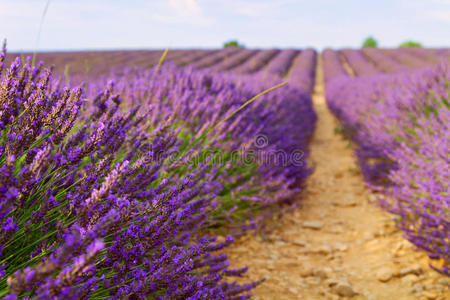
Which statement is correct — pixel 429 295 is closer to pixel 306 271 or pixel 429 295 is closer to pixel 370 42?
pixel 306 271

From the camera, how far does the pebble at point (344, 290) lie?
90.1 inches

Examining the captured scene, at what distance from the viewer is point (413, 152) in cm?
324

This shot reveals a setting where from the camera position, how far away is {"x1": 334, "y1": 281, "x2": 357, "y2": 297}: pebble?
90.1 inches

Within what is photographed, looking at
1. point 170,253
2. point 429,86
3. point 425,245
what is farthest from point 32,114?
point 429,86

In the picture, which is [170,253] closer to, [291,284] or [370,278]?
[291,284]

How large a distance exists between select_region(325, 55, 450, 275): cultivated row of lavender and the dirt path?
186mm

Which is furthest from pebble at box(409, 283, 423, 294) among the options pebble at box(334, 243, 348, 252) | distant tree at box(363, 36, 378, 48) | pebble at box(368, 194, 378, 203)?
distant tree at box(363, 36, 378, 48)

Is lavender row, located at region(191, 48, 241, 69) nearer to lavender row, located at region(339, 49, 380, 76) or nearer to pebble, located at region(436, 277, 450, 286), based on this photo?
lavender row, located at region(339, 49, 380, 76)

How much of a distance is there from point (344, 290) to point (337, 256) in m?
0.61

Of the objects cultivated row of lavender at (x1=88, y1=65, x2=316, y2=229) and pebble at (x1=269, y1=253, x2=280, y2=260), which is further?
cultivated row of lavender at (x1=88, y1=65, x2=316, y2=229)

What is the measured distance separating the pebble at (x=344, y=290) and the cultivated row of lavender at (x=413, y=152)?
22.4 inches

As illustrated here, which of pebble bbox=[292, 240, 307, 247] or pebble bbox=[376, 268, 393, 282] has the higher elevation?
pebble bbox=[376, 268, 393, 282]

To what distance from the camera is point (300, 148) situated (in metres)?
4.95

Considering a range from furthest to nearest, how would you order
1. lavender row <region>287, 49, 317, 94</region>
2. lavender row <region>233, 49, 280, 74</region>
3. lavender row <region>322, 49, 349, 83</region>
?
1. lavender row <region>322, 49, 349, 83</region>
2. lavender row <region>233, 49, 280, 74</region>
3. lavender row <region>287, 49, 317, 94</region>
